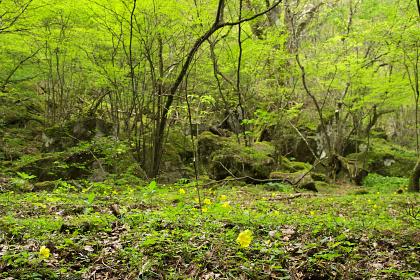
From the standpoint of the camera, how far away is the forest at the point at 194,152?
290cm

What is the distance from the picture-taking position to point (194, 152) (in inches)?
165

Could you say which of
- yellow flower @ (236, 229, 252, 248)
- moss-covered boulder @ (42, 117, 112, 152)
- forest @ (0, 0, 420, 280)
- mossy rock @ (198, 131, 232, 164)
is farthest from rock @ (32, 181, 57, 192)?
yellow flower @ (236, 229, 252, 248)

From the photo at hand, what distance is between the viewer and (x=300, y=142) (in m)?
17.7

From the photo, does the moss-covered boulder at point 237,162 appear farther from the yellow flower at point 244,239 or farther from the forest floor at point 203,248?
the yellow flower at point 244,239

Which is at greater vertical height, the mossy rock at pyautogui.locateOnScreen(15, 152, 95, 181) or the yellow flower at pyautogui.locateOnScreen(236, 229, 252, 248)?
the yellow flower at pyautogui.locateOnScreen(236, 229, 252, 248)

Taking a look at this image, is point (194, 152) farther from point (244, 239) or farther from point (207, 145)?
point (207, 145)

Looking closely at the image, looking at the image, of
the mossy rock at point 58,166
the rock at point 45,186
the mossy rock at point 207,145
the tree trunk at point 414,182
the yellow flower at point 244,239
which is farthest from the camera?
the mossy rock at point 207,145

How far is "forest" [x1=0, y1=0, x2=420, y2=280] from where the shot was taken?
114 inches

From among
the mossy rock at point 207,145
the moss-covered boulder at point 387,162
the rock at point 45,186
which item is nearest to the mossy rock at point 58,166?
the rock at point 45,186

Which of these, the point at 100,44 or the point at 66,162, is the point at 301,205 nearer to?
the point at 66,162

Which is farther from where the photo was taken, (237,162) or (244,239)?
(237,162)

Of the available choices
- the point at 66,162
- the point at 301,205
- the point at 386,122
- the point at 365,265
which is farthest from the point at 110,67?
the point at 386,122

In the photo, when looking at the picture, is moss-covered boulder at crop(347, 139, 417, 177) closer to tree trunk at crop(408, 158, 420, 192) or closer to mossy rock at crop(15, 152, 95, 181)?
tree trunk at crop(408, 158, 420, 192)

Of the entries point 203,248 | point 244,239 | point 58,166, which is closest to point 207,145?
point 58,166
